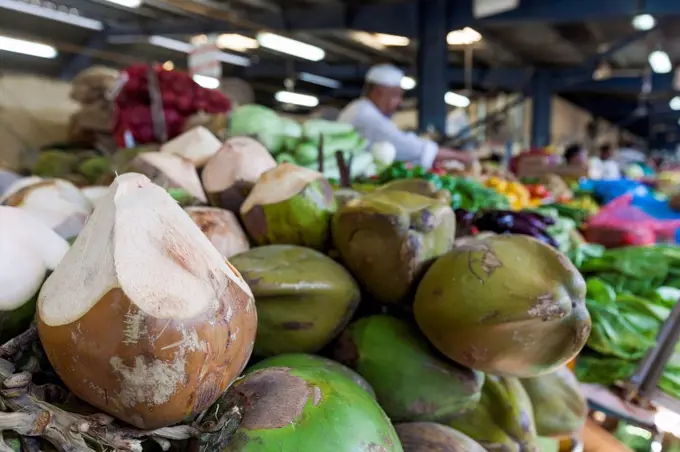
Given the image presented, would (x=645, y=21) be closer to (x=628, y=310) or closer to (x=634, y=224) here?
Result: (x=634, y=224)

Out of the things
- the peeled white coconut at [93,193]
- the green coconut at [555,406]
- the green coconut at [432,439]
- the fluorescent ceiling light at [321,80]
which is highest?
the fluorescent ceiling light at [321,80]

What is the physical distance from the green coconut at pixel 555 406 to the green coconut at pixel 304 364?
0.53 meters

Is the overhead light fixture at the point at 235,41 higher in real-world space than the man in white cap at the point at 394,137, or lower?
higher

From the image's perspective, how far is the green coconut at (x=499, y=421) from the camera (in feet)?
3.78

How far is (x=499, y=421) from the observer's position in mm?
1165

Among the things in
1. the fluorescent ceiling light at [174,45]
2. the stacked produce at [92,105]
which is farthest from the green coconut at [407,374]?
the fluorescent ceiling light at [174,45]

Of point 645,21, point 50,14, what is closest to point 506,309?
point 50,14

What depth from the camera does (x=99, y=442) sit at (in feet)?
2.19

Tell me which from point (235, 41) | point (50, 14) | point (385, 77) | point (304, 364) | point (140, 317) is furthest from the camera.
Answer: point (235, 41)

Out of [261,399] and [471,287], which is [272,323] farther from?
[471,287]

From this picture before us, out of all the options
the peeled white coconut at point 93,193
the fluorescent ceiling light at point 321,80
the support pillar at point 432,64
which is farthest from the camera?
the fluorescent ceiling light at point 321,80

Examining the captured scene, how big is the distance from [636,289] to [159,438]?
205 cm

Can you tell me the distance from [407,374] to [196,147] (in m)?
0.97

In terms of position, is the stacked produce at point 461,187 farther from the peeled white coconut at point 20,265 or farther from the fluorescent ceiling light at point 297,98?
the fluorescent ceiling light at point 297,98
